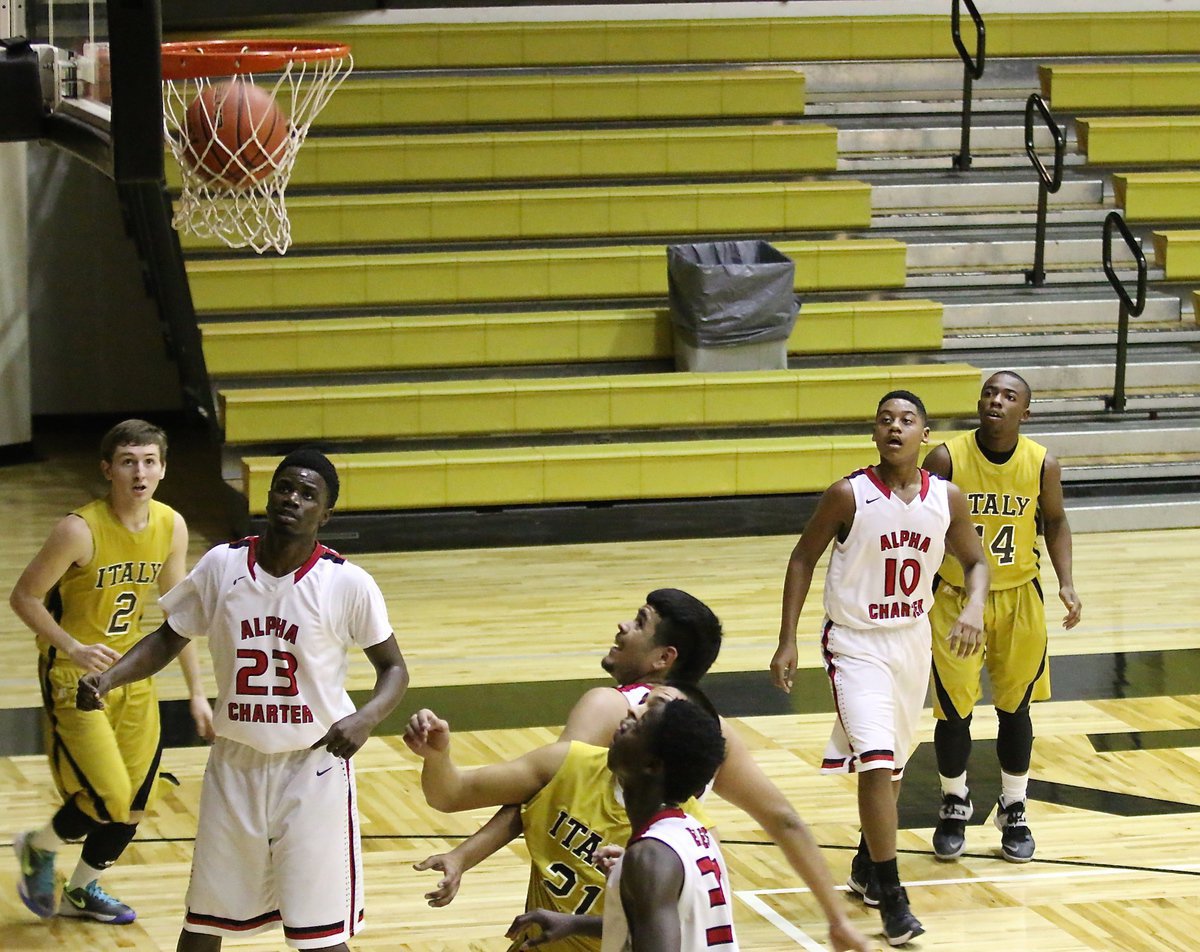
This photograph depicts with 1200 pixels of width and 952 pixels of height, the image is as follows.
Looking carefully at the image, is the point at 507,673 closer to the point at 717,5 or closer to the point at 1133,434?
→ the point at 1133,434

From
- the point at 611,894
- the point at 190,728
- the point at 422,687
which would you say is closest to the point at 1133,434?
the point at 422,687

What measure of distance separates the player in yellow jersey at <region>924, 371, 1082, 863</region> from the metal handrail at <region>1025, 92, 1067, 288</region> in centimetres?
626

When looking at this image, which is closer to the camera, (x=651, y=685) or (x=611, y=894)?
(x=611, y=894)

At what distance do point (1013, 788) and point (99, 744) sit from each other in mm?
2786

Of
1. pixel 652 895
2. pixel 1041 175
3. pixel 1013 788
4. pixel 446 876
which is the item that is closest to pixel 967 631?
pixel 1013 788

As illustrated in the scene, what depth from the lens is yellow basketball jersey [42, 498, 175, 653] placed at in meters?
5.11

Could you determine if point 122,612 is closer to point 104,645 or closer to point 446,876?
point 104,645

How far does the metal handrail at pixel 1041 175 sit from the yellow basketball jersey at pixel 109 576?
316 inches

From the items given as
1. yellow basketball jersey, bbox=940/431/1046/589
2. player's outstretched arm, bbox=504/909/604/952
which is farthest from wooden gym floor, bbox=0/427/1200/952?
player's outstretched arm, bbox=504/909/604/952

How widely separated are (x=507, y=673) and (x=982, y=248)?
586 centimetres

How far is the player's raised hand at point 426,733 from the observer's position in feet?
10.2

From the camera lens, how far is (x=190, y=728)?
720cm

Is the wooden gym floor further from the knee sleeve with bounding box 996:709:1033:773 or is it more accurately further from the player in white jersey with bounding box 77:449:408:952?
the player in white jersey with bounding box 77:449:408:952

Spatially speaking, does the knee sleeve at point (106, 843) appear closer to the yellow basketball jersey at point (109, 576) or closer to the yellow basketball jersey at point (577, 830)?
the yellow basketball jersey at point (109, 576)
